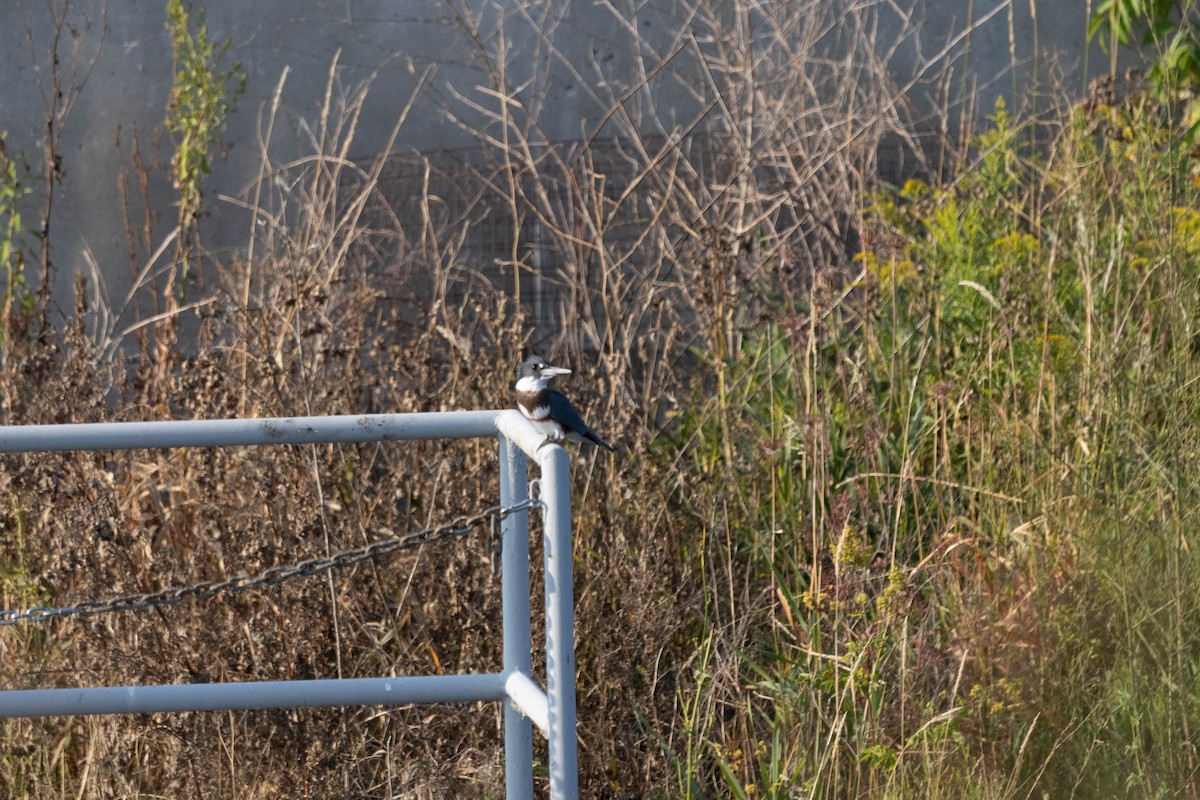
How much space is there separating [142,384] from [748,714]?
76.3 inches

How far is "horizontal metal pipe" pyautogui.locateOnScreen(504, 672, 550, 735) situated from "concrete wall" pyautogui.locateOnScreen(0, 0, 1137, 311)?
554 cm

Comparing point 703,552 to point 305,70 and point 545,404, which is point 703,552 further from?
point 305,70

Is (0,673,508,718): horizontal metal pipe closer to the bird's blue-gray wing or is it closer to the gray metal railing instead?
the gray metal railing

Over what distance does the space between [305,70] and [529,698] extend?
20.2 feet

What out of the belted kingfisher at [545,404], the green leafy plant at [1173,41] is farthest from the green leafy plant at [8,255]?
the green leafy plant at [1173,41]

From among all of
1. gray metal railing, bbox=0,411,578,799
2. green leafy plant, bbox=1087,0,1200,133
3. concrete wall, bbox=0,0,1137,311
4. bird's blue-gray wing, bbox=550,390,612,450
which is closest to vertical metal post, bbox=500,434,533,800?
gray metal railing, bbox=0,411,578,799

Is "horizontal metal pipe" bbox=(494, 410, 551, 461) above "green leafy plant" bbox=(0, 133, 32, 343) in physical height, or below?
below

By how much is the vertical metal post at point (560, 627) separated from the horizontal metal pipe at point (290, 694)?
0.18 m

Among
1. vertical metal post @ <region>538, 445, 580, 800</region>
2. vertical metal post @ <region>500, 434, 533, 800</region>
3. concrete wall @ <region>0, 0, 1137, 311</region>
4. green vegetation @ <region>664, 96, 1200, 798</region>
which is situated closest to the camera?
vertical metal post @ <region>538, 445, 580, 800</region>

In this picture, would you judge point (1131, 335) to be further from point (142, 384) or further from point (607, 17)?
point (607, 17)

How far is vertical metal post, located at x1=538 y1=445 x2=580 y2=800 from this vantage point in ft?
6.43

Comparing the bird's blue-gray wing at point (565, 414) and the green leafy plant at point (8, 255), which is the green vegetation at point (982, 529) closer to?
the bird's blue-gray wing at point (565, 414)

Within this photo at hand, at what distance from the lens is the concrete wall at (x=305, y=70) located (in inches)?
288

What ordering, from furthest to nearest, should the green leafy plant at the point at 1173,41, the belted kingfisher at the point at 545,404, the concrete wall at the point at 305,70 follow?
the concrete wall at the point at 305,70
the green leafy plant at the point at 1173,41
the belted kingfisher at the point at 545,404
